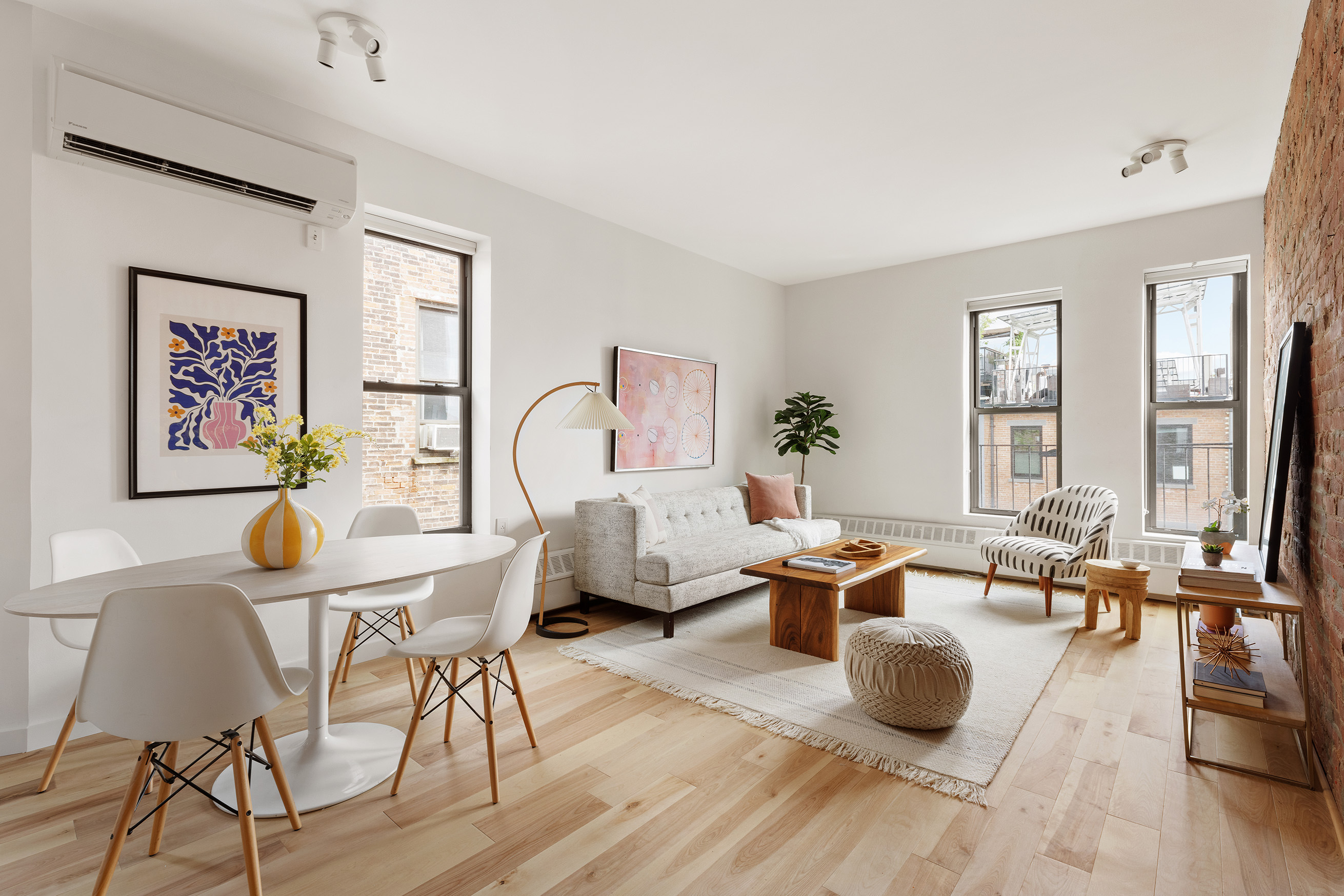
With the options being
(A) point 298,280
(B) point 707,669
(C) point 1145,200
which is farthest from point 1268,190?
(A) point 298,280

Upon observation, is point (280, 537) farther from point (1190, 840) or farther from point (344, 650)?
point (1190, 840)

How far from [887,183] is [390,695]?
13.5 ft

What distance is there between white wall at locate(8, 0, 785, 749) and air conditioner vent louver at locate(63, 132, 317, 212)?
14 centimetres

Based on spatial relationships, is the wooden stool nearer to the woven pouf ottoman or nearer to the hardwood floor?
the hardwood floor

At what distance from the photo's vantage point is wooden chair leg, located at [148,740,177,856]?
1777mm

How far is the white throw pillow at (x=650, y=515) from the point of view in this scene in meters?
4.26

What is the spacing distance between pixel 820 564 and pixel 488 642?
6.78 ft

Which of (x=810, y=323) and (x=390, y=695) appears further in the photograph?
(x=810, y=323)

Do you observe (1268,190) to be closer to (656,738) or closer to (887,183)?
(887,183)

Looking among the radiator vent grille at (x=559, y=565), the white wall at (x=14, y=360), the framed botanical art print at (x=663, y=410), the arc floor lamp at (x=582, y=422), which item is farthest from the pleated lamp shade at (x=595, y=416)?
the white wall at (x=14, y=360)

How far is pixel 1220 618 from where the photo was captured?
9.54 feet

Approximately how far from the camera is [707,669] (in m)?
3.33

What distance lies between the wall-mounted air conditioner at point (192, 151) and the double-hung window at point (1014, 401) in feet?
16.8

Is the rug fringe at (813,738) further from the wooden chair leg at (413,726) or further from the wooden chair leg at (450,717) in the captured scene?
the wooden chair leg at (413,726)
